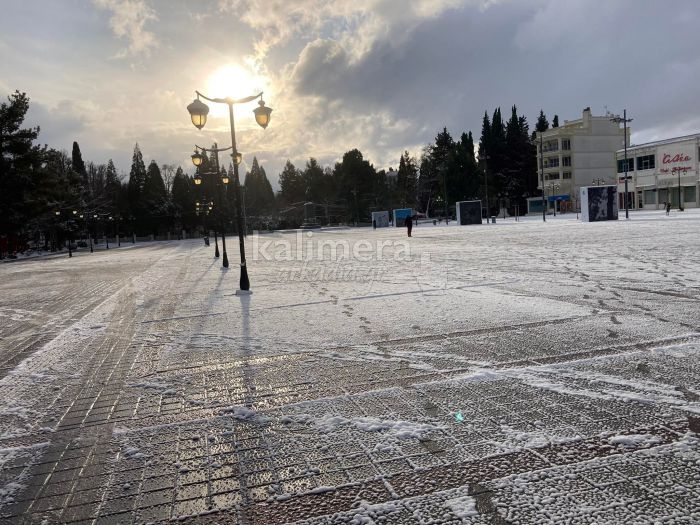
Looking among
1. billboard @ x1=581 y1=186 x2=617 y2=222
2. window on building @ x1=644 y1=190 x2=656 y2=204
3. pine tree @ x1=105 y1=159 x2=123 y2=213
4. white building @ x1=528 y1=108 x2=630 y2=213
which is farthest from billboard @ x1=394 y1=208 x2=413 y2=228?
pine tree @ x1=105 y1=159 x2=123 y2=213

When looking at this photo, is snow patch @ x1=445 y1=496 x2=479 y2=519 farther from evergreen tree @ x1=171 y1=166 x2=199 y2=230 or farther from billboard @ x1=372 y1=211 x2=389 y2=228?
evergreen tree @ x1=171 y1=166 x2=199 y2=230

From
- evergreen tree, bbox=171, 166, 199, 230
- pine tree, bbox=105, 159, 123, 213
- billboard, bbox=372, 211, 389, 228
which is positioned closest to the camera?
billboard, bbox=372, 211, 389, 228

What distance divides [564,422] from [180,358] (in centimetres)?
449

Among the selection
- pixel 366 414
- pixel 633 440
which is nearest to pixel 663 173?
pixel 633 440

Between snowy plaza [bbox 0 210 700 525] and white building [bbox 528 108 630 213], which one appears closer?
snowy plaza [bbox 0 210 700 525]

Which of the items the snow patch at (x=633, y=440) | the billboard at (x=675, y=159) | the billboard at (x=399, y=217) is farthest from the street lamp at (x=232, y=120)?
the billboard at (x=675, y=159)

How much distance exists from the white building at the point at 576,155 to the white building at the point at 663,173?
15418 millimetres

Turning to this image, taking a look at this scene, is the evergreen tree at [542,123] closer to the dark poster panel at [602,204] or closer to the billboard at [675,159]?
the billboard at [675,159]

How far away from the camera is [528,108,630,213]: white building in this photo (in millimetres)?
80750

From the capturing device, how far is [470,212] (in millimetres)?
54594

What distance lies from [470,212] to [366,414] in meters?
53.1

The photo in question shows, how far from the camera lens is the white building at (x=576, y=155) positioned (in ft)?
265

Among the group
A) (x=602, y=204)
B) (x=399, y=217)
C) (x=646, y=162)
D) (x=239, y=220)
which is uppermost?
(x=646, y=162)

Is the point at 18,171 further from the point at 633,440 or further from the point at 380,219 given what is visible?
the point at 633,440
